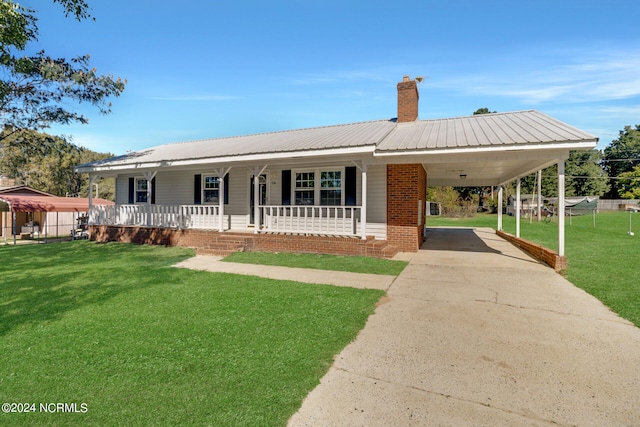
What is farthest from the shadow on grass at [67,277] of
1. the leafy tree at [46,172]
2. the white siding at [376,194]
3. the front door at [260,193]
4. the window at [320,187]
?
the leafy tree at [46,172]

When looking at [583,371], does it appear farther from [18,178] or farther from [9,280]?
[18,178]

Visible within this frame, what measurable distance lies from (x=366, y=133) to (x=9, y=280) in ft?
34.1

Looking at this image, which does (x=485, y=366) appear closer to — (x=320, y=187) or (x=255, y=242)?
(x=255, y=242)

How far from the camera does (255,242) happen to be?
1111 cm

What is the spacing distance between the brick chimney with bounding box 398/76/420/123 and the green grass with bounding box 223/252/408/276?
644 centimetres

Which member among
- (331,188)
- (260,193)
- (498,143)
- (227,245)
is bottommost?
(227,245)

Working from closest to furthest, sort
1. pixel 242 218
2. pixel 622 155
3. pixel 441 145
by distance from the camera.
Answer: pixel 441 145, pixel 242 218, pixel 622 155

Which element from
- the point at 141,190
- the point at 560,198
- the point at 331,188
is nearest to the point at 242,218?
the point at 331,188

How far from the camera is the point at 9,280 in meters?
7.05

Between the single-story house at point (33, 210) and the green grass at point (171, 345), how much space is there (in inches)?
646

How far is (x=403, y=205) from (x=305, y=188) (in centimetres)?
352

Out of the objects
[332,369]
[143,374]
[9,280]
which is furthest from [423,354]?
[9,280]

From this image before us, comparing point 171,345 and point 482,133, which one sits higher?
point 482,133

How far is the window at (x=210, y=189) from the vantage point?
13758 mm
